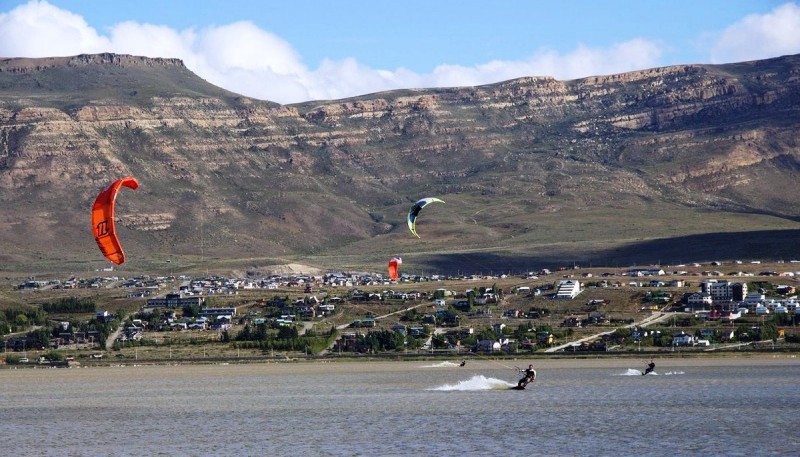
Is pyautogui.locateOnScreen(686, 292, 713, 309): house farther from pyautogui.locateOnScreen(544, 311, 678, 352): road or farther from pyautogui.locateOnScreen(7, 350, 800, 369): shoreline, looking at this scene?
pyautogui.locateOnScreen(7, 350, 800, 369): shoreline

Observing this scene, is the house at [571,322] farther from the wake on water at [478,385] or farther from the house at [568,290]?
the wake on water at [478,385]

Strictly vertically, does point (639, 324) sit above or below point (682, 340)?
above

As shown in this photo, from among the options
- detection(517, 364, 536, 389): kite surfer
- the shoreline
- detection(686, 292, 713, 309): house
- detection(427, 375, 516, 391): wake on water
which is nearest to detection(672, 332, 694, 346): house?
the shoreline

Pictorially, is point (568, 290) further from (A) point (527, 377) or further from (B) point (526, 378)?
(A) point (527, 377)

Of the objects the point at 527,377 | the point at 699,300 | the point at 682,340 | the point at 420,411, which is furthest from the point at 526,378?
the point at 699,300

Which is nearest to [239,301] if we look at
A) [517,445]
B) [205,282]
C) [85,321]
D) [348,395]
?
[85,321]

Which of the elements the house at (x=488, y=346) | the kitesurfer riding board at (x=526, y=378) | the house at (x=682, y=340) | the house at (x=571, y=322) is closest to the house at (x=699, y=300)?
the house at (x=571, y=322)
